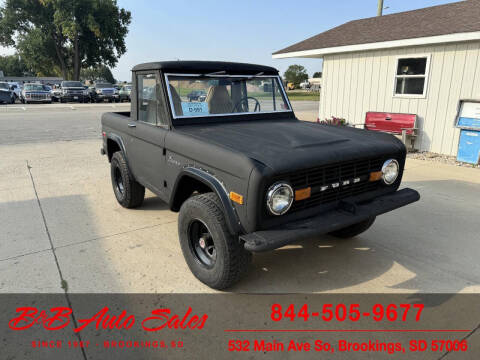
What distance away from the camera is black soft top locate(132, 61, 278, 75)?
352 cm

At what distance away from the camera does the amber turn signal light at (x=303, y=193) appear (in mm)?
2566

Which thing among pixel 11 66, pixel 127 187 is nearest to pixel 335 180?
pixel 127 187

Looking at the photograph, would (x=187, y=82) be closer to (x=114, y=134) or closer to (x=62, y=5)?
(x=114, y=134)

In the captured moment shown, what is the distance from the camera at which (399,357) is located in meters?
2.22

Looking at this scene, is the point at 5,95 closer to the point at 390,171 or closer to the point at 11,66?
the point at 390,171

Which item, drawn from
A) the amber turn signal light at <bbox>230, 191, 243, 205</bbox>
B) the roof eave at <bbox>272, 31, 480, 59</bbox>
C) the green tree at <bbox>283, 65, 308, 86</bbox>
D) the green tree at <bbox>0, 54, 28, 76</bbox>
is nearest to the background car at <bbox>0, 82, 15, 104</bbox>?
the roof eave at <bbox>272, 31, 480, 59</bbox>

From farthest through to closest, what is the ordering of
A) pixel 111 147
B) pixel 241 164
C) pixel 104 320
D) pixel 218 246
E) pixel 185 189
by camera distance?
pixel 111 147 → pixel 185 189 → pixel 218 246 → pixel 104 320 → pixel 241 164

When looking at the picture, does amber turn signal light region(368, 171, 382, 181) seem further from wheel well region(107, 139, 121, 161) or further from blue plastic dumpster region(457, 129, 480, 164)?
blue plastic dumpster region(457, 129, 480, 164)

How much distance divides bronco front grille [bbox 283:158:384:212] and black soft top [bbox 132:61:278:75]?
174 cm

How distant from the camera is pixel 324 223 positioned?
102 inches

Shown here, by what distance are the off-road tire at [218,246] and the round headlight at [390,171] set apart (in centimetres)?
144

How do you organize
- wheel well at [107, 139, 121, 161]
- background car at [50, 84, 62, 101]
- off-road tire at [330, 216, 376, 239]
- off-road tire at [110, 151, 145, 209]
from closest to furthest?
off-road tire at [330, 216, 376, 239]
off-road tire at [110, 151, 145, 209]
wheel well at [107, 139, 121, 161]
background car at [50, 84, 62, 101]

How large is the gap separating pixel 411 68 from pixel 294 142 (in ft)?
25.2

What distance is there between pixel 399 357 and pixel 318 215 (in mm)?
1075
